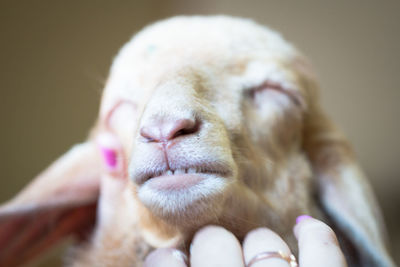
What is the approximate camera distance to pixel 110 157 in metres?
1.11

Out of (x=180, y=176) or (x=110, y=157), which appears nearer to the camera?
(x=180, y=176)

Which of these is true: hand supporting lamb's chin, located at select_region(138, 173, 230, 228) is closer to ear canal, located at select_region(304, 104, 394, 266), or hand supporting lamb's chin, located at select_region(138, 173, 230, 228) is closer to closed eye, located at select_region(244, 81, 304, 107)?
closed eye, located at select_region(244, 81, 304, 107)

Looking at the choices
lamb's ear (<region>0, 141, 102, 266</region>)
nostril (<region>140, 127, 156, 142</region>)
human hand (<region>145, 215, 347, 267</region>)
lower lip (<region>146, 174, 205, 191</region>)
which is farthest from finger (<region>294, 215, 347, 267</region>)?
lamb's ear (<region>0, 141, 102, 266</region>)

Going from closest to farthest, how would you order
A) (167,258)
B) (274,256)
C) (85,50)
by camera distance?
(274,256) < (167,258) < (85,50)

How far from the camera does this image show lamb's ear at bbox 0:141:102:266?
3.97 feet

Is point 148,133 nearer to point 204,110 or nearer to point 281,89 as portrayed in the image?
point 204,110

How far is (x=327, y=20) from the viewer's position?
1258mm

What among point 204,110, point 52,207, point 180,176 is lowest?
point 52,207

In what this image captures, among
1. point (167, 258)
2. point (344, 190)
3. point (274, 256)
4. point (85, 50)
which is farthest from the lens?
point (344, 190)

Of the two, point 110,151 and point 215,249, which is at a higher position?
point 110,151

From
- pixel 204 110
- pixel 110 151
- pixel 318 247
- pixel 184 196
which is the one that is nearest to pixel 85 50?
pixel 110 151

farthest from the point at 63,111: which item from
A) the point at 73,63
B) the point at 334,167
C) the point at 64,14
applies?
the point at 334,167

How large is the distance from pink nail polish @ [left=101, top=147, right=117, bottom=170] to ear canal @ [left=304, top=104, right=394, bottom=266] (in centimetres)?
64

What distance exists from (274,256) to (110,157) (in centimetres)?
61
